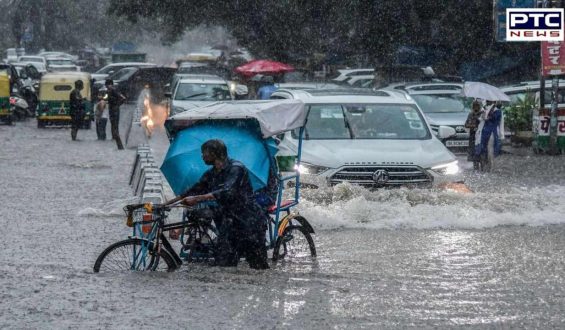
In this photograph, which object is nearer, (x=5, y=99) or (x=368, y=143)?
(x=368, y=143)

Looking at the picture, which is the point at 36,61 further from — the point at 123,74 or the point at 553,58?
the point at 553,58

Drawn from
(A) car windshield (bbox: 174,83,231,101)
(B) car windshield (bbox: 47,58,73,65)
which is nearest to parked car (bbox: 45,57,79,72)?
(B) car windshield (bbox: 47,58,73,65)

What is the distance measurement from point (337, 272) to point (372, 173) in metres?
3.70

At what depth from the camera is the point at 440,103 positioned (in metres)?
26.7

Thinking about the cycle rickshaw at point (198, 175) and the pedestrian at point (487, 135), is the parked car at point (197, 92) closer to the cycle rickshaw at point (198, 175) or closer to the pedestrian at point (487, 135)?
the pedestrian at point (487, 135)

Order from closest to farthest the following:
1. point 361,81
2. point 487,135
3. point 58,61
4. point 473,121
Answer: point 487,135
point 473,121
point 361,81
point 58,61

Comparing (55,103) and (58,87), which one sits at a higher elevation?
(58,87)

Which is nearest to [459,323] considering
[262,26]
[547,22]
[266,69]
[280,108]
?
[280,108]

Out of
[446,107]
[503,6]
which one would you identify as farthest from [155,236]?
[503,6]

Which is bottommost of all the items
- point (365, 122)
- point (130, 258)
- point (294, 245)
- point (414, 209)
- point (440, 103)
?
point (414, 209)

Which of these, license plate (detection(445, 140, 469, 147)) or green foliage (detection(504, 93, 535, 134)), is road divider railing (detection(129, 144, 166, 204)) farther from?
green foliage (detection(504, 93, 535, 134))

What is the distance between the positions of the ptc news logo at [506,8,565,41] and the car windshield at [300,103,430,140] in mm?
10920

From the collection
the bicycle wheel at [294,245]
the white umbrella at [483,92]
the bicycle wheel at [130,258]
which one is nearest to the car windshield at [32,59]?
the white umbrella at [483,92]

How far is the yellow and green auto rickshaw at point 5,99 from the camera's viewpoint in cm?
3447
